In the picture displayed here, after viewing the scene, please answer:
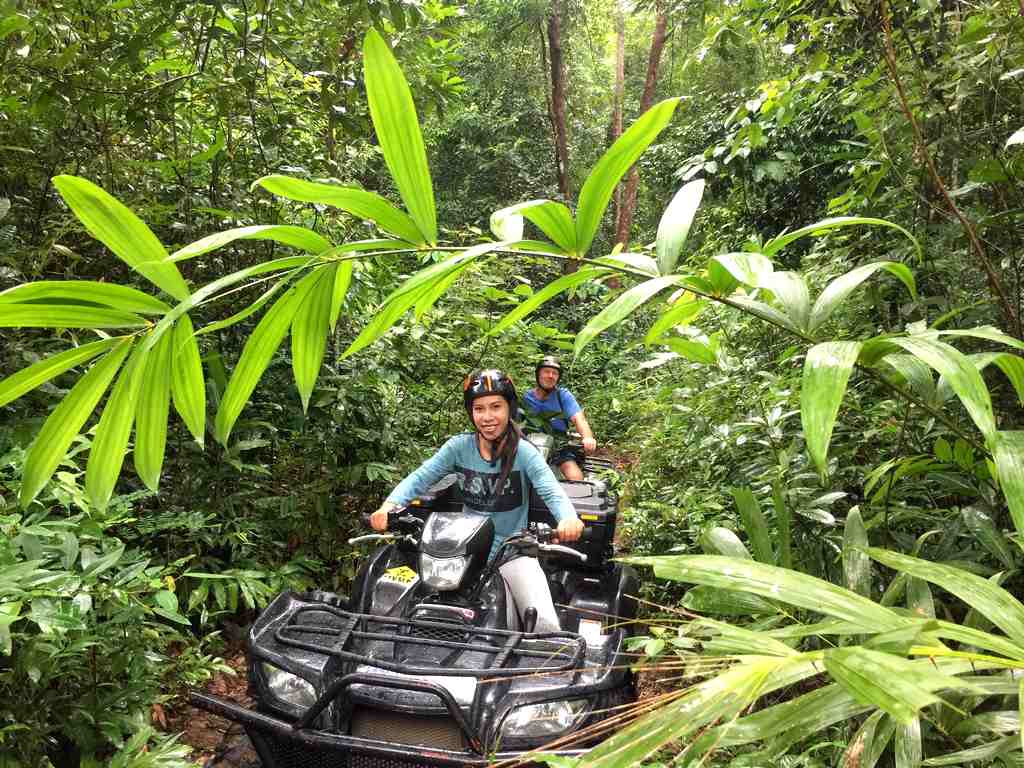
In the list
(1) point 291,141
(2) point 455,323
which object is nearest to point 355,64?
(1) point 291,141

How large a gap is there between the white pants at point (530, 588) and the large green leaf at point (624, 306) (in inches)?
93.2

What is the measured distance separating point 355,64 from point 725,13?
10.9 feet

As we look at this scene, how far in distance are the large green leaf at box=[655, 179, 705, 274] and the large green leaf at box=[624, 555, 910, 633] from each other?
1.61ft

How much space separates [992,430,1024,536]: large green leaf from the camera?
0.92 m

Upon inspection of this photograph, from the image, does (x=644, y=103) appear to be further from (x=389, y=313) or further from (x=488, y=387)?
(x=389, y=313)

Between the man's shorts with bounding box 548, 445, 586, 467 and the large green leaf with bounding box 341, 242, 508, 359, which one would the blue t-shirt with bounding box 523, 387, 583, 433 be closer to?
the man's shorts with bounding box 548, 445, 586, 467

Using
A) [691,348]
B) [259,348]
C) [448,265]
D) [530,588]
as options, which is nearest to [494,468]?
[530,588]

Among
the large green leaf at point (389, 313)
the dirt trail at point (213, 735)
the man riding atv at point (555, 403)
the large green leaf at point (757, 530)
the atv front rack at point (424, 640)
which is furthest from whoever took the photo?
the man riding atv at point (555, 403)

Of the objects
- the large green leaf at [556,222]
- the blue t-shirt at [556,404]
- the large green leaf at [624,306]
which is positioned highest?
the large green leaf at [556,222]

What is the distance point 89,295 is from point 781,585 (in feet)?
3.53

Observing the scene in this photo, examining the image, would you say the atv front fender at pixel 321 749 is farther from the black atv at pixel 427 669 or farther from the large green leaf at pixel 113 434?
the large green leaf at pixel 113 434

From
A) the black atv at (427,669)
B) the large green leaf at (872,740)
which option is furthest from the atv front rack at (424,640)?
the large green leaf at (872,740)

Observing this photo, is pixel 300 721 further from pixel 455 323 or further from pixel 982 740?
pixel 455 323

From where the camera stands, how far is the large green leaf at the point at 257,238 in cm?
94
